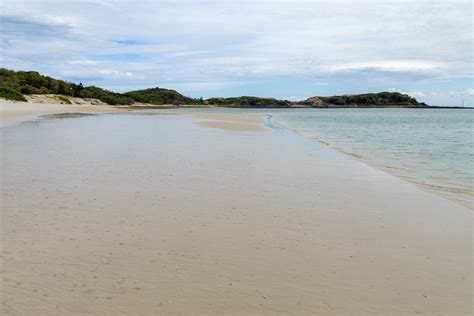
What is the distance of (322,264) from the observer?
13.3ft

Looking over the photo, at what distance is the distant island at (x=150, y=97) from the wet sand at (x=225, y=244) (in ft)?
144

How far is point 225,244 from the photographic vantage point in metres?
4.54

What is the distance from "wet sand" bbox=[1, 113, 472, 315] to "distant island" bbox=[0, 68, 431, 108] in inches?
1728

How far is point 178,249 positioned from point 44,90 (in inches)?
2875

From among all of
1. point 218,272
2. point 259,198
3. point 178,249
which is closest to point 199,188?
point 259,198

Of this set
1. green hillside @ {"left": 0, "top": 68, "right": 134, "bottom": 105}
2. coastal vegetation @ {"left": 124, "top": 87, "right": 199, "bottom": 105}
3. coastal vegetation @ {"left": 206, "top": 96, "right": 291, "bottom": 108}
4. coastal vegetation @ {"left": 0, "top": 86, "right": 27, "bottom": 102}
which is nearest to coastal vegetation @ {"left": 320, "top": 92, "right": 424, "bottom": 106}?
coastal vegetation @ {"left": 206, "top": 96, "right": 291, "bottom": 108}

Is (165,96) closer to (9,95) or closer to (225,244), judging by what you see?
(9,95)

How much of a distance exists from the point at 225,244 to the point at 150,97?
465ft

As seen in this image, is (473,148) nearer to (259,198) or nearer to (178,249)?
(259,198)

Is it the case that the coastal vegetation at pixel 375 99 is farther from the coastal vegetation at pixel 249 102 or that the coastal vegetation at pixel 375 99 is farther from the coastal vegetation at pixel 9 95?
the coastal vegetation at pixel 9 95

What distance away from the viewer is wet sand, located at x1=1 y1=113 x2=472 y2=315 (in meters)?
3.32

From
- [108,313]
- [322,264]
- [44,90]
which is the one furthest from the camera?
[44,90]

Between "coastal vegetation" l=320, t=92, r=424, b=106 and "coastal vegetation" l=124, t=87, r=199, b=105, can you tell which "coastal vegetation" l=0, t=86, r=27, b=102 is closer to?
"coastal vegetation" l=124, t=87, r=199, b=105

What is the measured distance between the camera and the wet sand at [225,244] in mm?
3316
